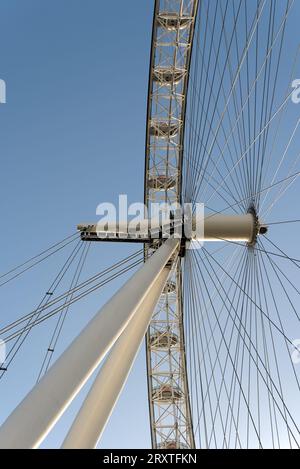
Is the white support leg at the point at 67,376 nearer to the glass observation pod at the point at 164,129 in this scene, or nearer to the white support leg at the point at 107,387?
the white support leg at the point at 107,387

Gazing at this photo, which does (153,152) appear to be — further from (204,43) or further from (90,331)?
(90,331)

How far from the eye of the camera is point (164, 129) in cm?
2145

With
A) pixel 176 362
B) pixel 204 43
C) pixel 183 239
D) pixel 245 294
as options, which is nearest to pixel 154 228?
pixel 183 239

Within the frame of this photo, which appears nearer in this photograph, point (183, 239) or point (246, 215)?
point (246, 215)

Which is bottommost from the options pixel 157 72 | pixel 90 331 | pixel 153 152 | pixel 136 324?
pixel 90 331

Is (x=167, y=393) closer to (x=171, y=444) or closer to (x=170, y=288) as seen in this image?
(x=171, y=444)

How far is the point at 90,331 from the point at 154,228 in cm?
763

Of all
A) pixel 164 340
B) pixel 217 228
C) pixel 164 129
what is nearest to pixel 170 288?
pixel 164 340

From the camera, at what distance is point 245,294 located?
34.1 ft

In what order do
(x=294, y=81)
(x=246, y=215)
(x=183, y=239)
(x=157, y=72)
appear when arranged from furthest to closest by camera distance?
(x=157, y=72) < (x=183, y=239) < (x=246, y=215) < (x=294, y=81)

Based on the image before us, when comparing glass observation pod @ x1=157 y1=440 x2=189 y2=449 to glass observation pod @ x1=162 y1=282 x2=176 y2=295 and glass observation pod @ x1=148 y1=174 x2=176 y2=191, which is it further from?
glass observation pod @ x1=148 y1=174 x2=176 y2=191

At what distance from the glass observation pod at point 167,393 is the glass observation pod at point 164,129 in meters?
12.2

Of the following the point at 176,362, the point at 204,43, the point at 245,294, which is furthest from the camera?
the point at 176,362

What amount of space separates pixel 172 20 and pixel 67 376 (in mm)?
17427
